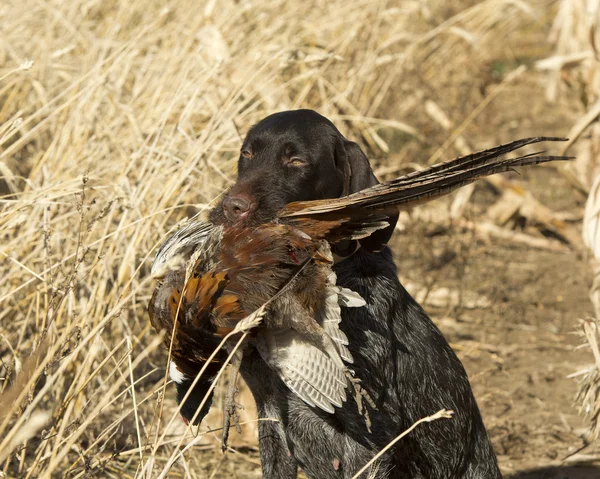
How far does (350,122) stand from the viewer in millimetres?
6000

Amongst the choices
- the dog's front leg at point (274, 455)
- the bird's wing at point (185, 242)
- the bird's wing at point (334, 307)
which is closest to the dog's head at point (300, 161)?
the bird's wing at point (185, 242)

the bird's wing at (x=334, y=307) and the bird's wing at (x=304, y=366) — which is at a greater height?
the bird's wing at (x=334, y=307)

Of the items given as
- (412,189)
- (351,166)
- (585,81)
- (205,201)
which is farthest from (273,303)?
(585,81)

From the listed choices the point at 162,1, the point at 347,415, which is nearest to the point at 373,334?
the point at 347,415

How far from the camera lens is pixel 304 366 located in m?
2.47

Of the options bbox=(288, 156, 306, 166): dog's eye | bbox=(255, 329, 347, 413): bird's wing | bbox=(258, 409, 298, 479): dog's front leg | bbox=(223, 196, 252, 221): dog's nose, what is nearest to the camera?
bbox=(255, 329, 347, 413): bird's wing

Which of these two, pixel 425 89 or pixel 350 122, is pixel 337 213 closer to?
pixel 350 122

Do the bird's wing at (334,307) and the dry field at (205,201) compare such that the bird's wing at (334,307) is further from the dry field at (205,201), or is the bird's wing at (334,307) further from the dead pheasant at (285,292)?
the dry field at (205,201)

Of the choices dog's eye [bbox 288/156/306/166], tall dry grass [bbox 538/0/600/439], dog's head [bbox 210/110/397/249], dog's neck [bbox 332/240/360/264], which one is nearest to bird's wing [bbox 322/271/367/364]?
dog's neck [bbox 332/240/360/264]

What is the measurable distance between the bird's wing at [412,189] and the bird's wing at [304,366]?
1.08 ft

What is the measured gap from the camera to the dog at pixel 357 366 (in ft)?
9.68

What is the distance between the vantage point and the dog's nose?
112 inches

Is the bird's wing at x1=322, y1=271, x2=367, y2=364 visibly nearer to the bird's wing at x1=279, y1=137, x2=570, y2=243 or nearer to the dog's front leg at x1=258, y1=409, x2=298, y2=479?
the bird's wing at x1=279, y1=137, x2=570, y2=243

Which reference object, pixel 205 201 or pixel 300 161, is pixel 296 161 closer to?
pixel 300 161
